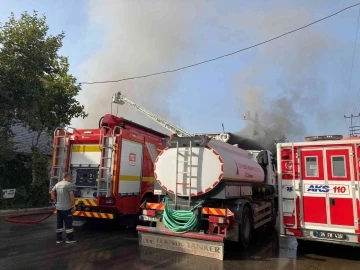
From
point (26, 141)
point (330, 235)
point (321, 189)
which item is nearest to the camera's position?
point (330, 235)

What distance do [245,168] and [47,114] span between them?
1068 centimetres

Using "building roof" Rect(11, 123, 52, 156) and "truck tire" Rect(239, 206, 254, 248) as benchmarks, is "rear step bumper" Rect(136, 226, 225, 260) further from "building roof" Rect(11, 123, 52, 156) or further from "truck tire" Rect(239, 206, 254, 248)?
"building roof" Rect(11, 123, 52, 156)

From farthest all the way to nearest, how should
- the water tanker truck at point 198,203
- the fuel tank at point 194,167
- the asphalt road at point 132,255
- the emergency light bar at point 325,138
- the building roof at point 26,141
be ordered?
the building roof at point 26,141, the emergency light bar at point 325,138, the fuel tank at point 194,167, the water tanker truck at point 198,203, the asphalt road at point 132,255

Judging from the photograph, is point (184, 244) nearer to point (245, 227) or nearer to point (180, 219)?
point (180, 219)

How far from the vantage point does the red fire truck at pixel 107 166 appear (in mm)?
8789

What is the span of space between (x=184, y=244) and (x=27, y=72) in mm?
10395

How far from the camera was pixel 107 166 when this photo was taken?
8.85m

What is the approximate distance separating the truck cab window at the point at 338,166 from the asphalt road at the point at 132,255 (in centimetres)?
189

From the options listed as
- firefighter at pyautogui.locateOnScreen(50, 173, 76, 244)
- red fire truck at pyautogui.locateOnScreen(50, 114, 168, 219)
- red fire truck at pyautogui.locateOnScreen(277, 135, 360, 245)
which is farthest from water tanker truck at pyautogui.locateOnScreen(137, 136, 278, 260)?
firefighter at pyautogui.locateOnScreen(50, 173, 76, 244)

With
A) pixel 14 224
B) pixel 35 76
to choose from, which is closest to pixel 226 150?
pixel 14 224

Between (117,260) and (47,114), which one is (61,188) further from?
(47,114)

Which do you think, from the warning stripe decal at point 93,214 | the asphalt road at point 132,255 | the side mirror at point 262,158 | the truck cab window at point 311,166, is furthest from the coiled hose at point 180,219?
the side mirror at point 262,158

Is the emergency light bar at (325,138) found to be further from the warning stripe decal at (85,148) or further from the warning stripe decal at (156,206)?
the warning stripe decal at (85,148)

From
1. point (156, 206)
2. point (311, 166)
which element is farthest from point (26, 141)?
point (311, 166)
